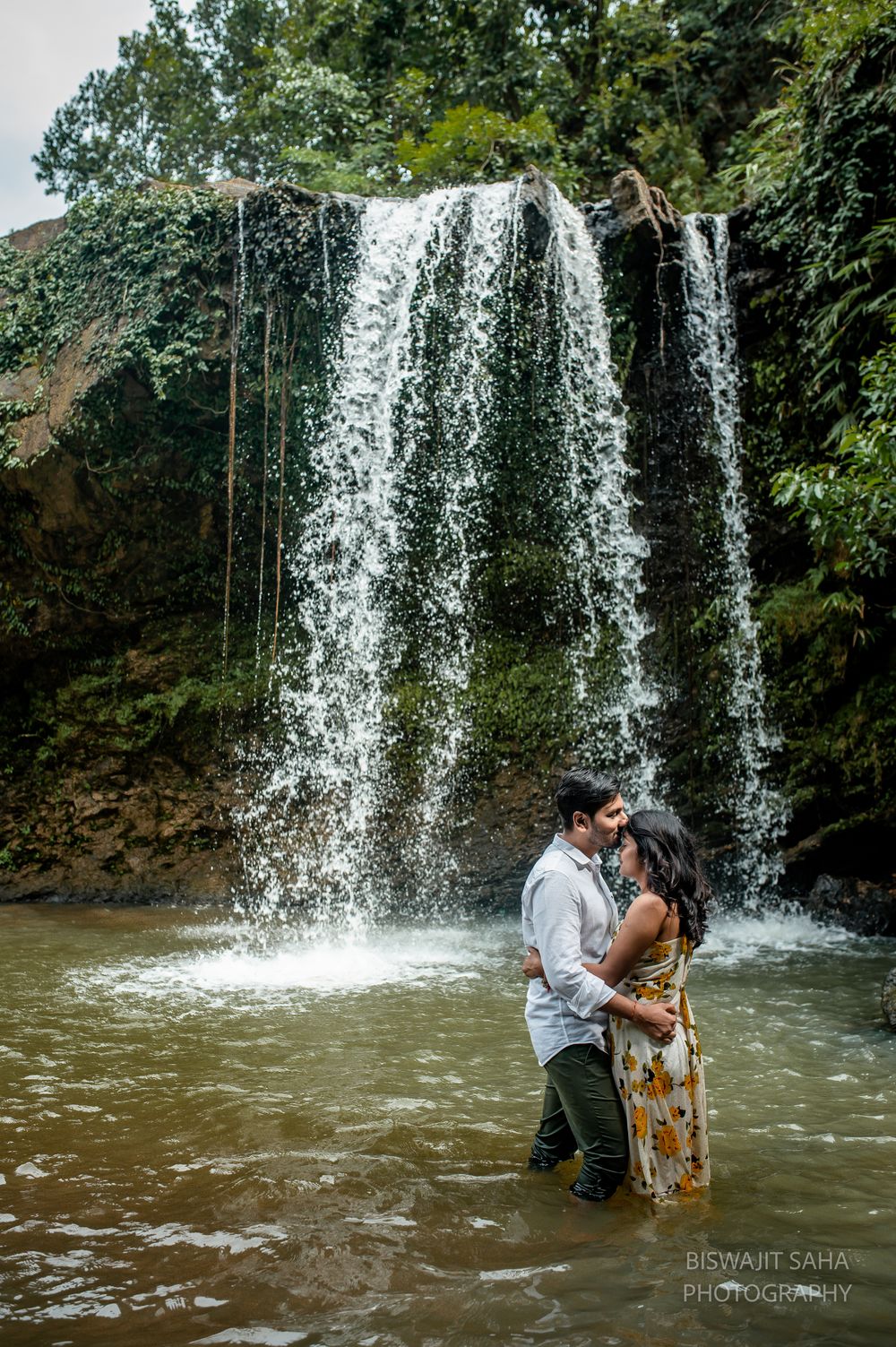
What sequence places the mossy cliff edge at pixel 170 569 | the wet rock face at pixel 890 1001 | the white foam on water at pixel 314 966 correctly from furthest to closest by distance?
the mossy cliff edge at pixel 170 569 < the white foam on water at pixel 314 966 < the wet rock face at pixel 890 1001

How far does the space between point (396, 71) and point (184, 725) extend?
12719mm

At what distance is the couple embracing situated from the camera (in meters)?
2.88

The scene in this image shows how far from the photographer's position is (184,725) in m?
10.8

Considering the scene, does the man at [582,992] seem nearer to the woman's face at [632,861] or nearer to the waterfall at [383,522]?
the woman's face at [632,861]

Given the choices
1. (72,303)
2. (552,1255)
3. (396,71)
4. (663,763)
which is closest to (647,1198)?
(552,1255)

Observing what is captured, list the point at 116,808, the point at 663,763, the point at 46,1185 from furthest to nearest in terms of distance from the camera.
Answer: the point at 116,808, the point at 663,763, the point at 46,1185

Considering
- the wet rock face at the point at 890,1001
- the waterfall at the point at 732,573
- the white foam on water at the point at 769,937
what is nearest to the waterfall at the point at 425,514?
the waterfall at the point at 732,573

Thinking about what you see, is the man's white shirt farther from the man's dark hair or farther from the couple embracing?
the man's dark hair

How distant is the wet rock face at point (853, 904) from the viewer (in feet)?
27.6

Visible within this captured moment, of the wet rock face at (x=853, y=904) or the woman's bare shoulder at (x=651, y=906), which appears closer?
the woman's bare shoulder at (x=651, y=906)

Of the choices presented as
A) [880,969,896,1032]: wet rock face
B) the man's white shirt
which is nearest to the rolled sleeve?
the man's white shirt

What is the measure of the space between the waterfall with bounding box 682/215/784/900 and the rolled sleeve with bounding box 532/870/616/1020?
7024 mm

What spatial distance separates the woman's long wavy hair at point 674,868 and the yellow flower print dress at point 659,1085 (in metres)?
0.08

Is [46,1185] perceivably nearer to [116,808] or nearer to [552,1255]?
[552,1255]
